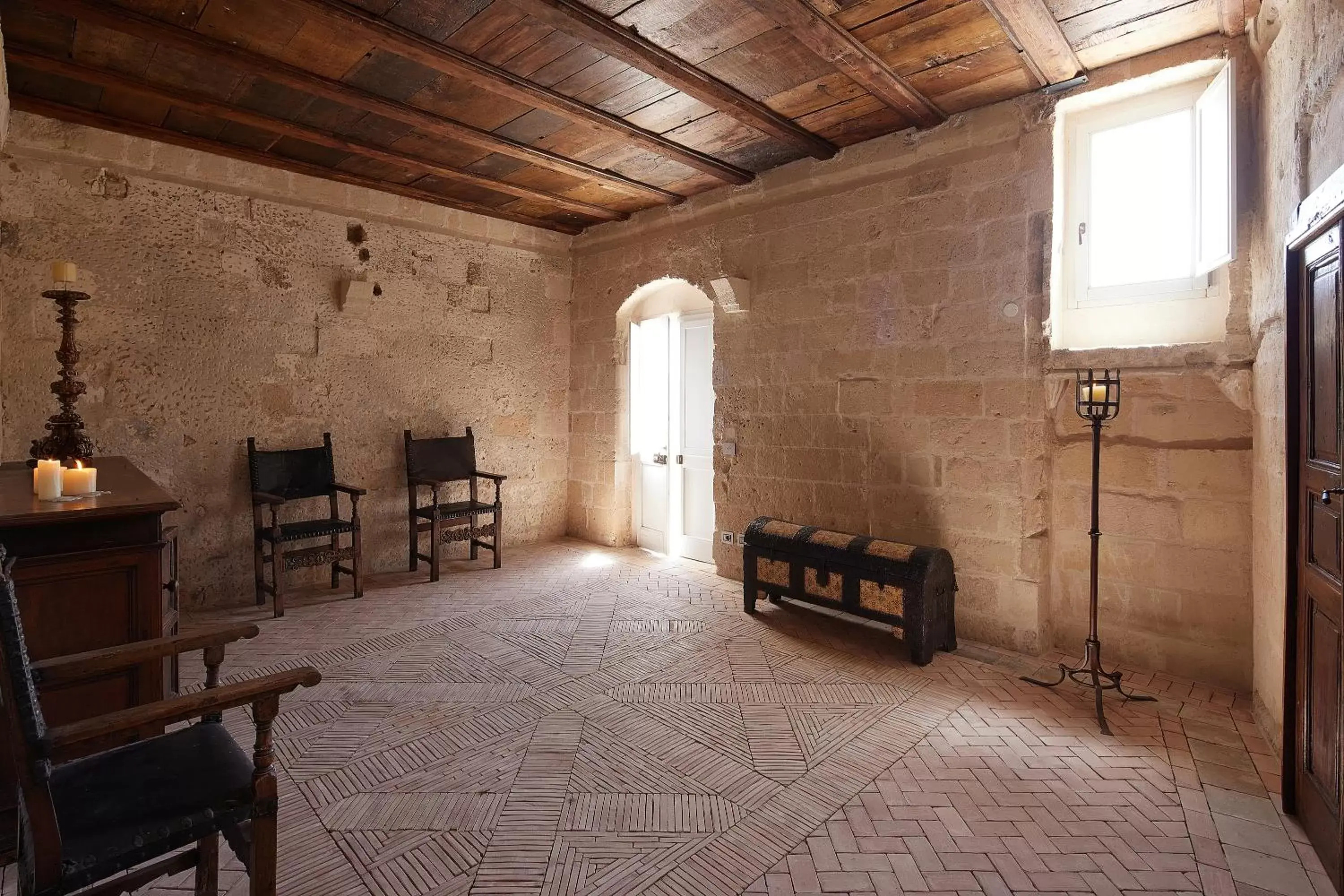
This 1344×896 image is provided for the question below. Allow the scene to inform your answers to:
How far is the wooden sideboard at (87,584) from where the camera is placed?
1994 mm

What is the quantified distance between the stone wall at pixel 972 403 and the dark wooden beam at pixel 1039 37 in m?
0.22

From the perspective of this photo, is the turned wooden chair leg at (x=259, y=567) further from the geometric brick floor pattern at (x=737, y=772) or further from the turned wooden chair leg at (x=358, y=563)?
the geometric brick floor pattern at (x=737, y=772)

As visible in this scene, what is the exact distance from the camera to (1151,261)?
11.0 feet

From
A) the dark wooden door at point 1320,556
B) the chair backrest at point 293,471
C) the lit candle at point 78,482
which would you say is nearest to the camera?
the dark wooden door at point 1320,556

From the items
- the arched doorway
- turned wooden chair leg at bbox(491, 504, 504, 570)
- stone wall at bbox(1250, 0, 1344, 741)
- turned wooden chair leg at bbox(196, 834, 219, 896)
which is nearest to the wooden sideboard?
turned wooden chair leg at bbox(196, 834, 219, 896)

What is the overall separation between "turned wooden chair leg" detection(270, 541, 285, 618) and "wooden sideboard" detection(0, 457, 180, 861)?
5.93ft

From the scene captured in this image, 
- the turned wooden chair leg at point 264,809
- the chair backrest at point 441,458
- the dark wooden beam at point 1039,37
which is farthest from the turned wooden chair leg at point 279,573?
the dark wooden beam at point 1039,37

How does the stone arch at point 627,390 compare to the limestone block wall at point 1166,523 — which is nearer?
the limestone block wall at point 1166,523

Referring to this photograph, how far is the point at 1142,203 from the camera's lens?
11.0 ft

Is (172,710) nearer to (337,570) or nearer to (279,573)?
(279,573)

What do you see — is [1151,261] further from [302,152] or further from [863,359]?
[302,152]

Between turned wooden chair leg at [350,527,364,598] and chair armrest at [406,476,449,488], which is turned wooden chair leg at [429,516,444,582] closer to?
chair armrest at [406,476,449,488]

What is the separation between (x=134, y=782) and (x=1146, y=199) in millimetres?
4454

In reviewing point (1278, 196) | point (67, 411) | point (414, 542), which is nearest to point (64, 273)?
point (67, 411)
